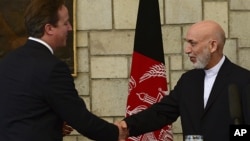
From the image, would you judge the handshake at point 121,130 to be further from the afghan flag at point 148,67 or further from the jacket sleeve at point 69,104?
the afghan flag at point 148,67

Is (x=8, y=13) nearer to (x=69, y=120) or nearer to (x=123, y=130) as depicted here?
(x=123, y=130)

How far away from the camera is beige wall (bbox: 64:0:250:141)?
563cm

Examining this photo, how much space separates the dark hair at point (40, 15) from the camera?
319 cm

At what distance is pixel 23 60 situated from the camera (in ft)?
10.5

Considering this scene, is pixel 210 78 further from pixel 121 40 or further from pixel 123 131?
pixel 121 40

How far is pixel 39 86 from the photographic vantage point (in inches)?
123

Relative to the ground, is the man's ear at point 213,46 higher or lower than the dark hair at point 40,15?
lower

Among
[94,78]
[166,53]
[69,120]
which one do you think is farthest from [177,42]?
[69,120]

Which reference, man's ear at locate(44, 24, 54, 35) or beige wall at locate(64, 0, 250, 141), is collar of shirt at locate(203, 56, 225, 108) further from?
beige wall at locate(64, 0, 250, 141)

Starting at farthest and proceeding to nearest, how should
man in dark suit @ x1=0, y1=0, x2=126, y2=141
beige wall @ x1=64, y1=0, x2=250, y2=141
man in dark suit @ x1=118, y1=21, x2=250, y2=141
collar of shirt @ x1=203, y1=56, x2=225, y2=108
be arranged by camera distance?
beige wall @ x1=64, y1=0, x2=250, y2=141 < collar of shirt @ x1=203, y1=56, x2=225, y2=108 < man in dark suit @ x1=118, y1=21, x2=250, y2=141 < man in dark suit @ x1=0, y1=0, x2=126, y2=141

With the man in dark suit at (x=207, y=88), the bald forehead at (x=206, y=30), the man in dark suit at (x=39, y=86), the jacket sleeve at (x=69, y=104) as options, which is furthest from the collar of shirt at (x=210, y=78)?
the man in dark suit at (x=39, y=86)

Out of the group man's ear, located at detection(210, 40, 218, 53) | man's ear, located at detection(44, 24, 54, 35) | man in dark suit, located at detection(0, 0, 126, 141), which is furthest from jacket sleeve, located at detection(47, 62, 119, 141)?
man's ear, located at detection(210, 40, 218, 53)

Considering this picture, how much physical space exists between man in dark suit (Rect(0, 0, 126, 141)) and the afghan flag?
160 cm

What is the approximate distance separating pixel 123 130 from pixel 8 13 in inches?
91.1
